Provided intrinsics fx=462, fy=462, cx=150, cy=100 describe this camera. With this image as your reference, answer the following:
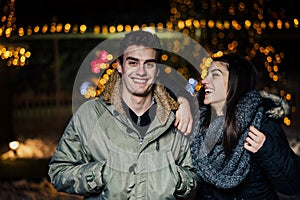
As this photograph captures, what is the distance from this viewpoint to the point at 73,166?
93.4 inches

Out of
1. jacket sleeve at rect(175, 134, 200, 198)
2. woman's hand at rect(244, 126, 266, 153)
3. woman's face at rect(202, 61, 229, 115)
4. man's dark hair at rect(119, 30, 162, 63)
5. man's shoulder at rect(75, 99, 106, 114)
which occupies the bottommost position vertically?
jacket sleeve at rect(175, 134, 200, 198)

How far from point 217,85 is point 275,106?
1.18 feet

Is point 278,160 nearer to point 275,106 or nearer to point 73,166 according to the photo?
point 275,106

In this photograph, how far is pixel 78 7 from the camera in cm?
934

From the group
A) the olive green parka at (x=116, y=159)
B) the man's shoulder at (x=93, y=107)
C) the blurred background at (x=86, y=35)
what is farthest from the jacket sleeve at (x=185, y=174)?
the blurred background at (x=86, y=35)

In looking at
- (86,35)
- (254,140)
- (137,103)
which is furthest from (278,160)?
(86,35)

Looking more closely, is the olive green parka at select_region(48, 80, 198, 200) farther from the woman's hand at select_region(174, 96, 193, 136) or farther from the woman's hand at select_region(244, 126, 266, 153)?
the woman's hand at select_region(244, 126, 266, 153)

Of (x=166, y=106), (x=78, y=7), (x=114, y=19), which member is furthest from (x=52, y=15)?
(x=166, y=106)

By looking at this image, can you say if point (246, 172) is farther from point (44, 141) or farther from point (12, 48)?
point (44, 141)

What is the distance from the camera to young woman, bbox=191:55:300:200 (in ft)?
8.21

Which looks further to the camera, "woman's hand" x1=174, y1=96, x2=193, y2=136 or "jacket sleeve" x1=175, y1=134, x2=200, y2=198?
"woman's hand" x1=174, y1=96, x2=193, y2=136

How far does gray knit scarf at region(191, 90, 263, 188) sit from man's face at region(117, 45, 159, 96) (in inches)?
18.5

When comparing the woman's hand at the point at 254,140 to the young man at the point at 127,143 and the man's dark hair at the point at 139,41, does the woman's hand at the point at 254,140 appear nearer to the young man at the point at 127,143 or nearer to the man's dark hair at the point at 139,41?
the young man at the point at 127,143

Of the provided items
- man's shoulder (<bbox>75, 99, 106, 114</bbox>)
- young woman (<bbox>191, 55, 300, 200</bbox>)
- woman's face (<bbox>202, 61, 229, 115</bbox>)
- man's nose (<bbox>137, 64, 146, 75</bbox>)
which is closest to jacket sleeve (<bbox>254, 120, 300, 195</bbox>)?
young woman (<bbox>191, 55, 300, 200</bbox>)
